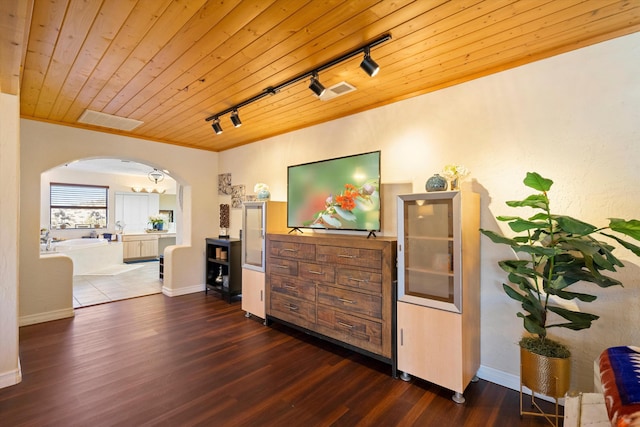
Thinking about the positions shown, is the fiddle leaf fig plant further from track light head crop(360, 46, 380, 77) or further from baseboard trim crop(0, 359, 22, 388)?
baseboard trim crop(0, 359, 22, 388)

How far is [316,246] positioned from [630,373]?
7.37 feet

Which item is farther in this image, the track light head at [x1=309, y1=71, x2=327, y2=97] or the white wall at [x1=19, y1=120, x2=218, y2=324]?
the white wall at [x1=19, y1=120, x2=218, y2=324]

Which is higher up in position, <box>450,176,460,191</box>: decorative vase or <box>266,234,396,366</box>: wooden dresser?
<box>450,176,460,191</box>: decorative vase

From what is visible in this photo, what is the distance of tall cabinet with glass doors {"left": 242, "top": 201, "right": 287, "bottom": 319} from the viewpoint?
3.62 meters

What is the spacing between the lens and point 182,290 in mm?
4848

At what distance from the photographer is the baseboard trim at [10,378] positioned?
7.31ft

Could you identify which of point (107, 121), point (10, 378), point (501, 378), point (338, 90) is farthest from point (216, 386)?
point (107, 121)

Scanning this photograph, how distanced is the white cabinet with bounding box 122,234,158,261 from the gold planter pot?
9.20 m

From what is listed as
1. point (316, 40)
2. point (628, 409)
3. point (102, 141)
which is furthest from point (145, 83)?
point (628, 409)

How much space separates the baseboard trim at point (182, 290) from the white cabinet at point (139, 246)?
14.0ft

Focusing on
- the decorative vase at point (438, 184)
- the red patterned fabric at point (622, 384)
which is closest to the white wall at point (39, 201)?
the decorative vase at point (438, 184)

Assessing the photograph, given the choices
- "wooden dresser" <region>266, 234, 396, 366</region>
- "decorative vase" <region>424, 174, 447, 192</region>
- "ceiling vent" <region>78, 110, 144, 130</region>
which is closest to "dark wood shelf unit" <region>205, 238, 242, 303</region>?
"wooden dresser" <region>266, 234, 396, 366</region>

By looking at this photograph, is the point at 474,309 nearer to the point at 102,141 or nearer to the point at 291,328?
the point at 291,328

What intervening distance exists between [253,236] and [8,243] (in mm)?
2239
